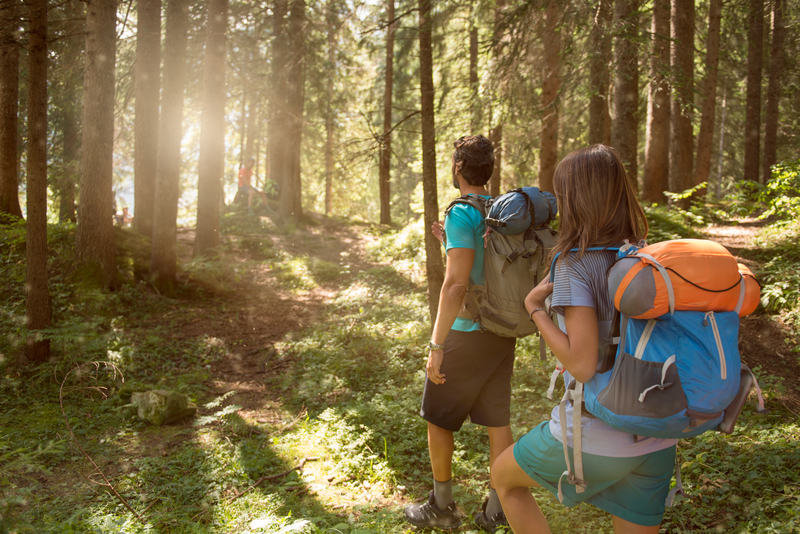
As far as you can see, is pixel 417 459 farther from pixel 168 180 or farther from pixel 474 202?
pixel 168 180

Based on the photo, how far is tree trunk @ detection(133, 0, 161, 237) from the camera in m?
9.14

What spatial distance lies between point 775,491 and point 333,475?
3.13 meters

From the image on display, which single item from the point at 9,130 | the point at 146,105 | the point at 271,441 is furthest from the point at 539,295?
the point at 9,130

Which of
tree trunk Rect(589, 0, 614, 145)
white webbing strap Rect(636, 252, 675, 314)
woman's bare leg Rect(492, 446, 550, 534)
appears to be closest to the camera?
white webbing strap Rect(636, 252, 675, 314)

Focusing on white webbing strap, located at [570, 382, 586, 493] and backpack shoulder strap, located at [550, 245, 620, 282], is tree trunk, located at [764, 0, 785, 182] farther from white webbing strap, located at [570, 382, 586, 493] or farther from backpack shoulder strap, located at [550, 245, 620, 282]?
white webbing strap, located at [570, 382, 586, 493]

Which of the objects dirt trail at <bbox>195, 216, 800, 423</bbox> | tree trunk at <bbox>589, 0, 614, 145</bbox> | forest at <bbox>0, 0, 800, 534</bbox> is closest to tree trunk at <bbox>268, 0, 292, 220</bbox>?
forest at <bbox>0, 0, 800, 534</bbox>

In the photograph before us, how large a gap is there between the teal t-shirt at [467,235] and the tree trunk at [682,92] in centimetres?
482

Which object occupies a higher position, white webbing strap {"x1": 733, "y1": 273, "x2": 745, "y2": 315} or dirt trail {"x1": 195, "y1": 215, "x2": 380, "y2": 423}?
white webbing strap {"x1": 733, "y1": 273, "x2": 745, "y2": 315}

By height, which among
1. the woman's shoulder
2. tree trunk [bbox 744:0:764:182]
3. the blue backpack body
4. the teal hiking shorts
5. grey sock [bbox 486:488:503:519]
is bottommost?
grey sock [bbox 486:488:503:519]

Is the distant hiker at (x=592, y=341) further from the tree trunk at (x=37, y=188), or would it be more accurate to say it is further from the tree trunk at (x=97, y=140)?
the tree trunk at (x=97, y=140)

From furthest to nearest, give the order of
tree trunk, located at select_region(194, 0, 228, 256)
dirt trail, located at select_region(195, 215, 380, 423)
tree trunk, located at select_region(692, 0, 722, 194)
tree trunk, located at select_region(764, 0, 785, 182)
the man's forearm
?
tree trunk, located at select_region(764, 0, 785, 182), tree trunk, located at select_region(692, 0, 722, 194), tree trunk, located at select_region(194, 0, 228, 256), dirt trail, located at select_region(195, 215, 380, 423), the man's forearm

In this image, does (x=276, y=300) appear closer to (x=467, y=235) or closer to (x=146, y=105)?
(x=146, y=105)

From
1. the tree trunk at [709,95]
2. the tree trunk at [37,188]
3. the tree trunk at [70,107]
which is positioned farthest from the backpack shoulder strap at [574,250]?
the tree trunk at [709,95]

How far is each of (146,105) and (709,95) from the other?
564 inches
